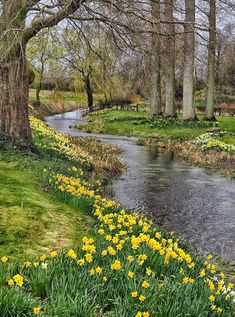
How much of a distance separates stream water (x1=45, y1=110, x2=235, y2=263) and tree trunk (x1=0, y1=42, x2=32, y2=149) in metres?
3.02

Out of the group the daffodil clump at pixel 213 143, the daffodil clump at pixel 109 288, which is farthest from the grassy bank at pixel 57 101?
the daffodil clump at pixel 109 288

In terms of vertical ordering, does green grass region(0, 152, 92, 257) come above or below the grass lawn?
below

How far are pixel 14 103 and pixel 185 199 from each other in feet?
17.2

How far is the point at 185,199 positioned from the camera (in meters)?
11.5

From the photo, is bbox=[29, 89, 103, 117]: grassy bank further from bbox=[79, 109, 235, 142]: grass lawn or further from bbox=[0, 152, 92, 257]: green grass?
bbox=[0, 152, 92, 257]: green grass

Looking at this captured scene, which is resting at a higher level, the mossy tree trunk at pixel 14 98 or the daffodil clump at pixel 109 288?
the mossy tree trunk at pixel 14 98

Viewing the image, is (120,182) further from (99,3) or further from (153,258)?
(153,258)

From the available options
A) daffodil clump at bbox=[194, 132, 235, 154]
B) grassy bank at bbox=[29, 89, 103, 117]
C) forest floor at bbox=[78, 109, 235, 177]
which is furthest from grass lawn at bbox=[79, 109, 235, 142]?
grassy bank at bbox=[29, 89, 103, 117]

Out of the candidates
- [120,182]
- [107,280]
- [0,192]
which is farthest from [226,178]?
[107,280]

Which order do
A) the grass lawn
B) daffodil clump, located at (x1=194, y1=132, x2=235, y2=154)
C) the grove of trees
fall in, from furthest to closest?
the grass lawn, daffodil clump, located at (x1=194, y1=132, x2=235, y2=154), the grove of trees

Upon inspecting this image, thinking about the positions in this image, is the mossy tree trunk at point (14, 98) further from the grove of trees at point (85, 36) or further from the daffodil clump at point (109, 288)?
the daffodil clump at point (109, 288)

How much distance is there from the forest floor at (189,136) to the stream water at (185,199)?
1237 mm

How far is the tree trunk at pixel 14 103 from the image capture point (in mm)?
11055

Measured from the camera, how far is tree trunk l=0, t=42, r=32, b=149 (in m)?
11.1
